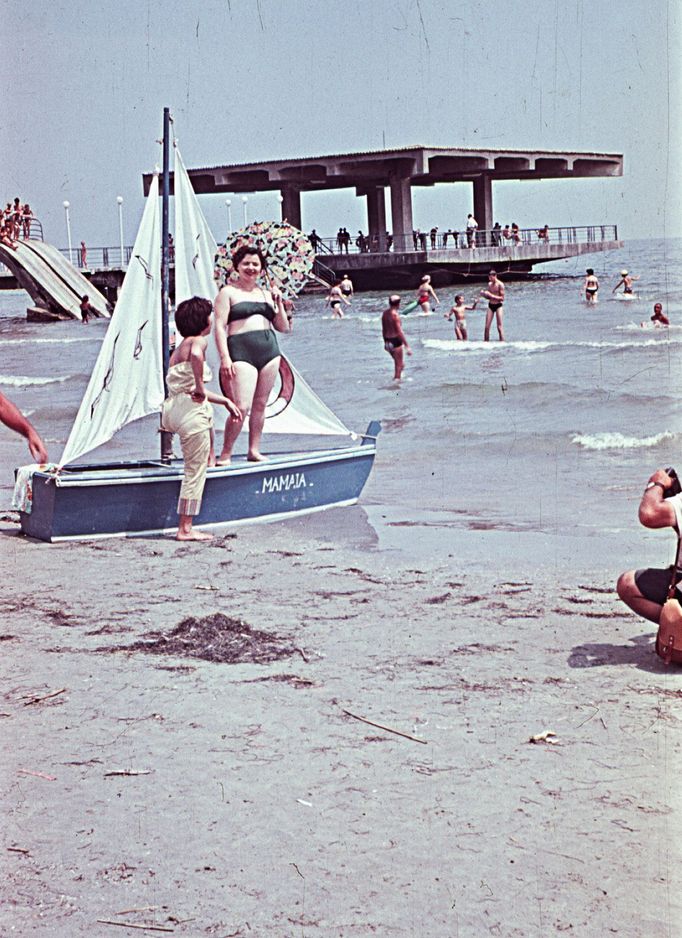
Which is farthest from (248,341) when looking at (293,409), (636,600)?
(636,600)

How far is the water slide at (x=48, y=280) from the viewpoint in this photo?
46469 mm

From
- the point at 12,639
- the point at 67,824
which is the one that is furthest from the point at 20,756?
the point at 12,639

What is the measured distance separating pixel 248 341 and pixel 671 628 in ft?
15.9

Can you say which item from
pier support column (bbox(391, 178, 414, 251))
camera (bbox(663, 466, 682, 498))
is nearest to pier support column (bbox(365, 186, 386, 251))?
pier support column (bbox(391, 178, 414, 251))

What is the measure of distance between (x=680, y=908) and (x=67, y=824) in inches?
73.1

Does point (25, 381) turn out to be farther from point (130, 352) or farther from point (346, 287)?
point (346, 287)

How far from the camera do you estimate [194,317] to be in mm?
8125

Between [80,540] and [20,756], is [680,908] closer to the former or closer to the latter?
[20,756]

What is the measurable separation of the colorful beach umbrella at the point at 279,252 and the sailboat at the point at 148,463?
0.59ft

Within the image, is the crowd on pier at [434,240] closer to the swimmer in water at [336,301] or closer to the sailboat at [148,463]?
the swimmer in water at [336,301]

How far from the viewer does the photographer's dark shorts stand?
5484mm

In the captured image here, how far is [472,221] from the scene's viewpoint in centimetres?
5731

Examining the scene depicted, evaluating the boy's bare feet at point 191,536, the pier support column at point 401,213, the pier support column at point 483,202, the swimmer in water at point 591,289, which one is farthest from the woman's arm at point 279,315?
the pier support column at point 483,202

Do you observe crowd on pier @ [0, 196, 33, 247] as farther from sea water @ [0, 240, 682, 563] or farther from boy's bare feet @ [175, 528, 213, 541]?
boy's bare feet @ [175, 528, 213, 541]
